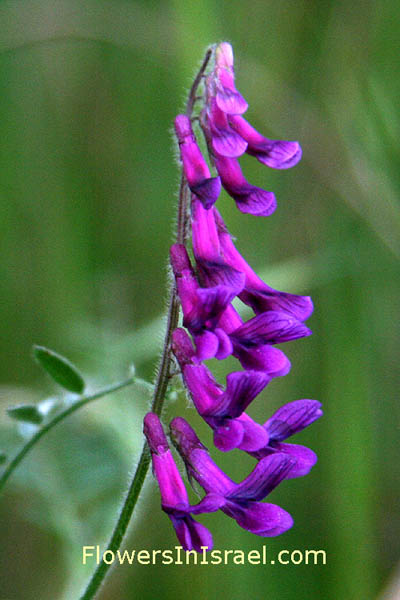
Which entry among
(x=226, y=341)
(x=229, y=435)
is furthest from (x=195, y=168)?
(x=229, y=435)

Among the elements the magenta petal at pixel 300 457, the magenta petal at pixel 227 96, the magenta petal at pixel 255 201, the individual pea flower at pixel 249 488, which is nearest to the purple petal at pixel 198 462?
the individual pea flower at pixel 249 488

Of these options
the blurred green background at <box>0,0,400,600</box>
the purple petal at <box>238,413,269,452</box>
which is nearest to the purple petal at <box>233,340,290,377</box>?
the purple petal at <box>238,413,269,452</box>

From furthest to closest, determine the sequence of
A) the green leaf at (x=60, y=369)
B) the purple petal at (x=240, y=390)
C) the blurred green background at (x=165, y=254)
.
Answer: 1. the blurred green background at (x=165, y=254)
2. the green leaf at (x=60, y=369)
3. the purple petal at (x=240, y=390)

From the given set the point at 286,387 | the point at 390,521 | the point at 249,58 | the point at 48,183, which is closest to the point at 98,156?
the point at 48,183

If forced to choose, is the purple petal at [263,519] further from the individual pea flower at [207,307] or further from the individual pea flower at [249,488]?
the individual pea flower at [207,307]

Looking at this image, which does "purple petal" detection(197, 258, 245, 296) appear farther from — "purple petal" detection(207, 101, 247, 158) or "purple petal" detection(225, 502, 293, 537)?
"purple petal" detection(225, 502, 293, 537)

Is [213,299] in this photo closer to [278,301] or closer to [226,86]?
[278,301]
